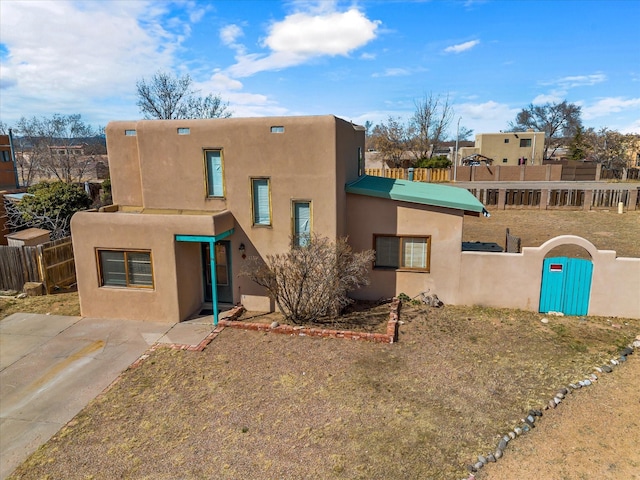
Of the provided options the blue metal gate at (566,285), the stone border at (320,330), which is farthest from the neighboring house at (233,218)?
the blue metal gate at (566,285)

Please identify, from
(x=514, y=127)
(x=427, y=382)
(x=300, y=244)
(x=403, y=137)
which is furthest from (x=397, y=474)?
(x=514, y=127)

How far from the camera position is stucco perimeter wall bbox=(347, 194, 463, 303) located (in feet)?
40.8

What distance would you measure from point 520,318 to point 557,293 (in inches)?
55.1

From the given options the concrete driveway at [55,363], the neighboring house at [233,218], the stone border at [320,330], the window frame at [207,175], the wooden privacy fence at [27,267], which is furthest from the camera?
the wooden privacy fence at [27,267]

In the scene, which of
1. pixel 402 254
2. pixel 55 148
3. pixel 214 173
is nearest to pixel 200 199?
pixel 214 173

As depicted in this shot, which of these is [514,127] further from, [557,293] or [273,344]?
[273,344]

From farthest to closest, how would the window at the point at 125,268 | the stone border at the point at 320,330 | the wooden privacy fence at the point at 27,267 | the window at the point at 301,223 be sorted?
the wooden privacy fence at the point at 27,267
the window at the point at 301,223
the window at the point at 125,268
the stone border at the point at 320,330

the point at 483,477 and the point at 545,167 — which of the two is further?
the point at 545,167

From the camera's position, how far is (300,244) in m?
11.9

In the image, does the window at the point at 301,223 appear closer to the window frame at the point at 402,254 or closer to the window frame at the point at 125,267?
the window frame at the point at 402,254

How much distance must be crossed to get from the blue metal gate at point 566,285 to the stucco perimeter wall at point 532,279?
159 mm

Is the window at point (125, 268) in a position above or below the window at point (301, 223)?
below

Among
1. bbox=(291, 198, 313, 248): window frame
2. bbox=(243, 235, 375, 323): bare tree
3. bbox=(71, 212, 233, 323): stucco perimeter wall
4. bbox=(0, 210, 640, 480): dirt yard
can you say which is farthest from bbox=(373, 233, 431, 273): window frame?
bbox=(71, 212, 233, 323): stucco perimeter wall

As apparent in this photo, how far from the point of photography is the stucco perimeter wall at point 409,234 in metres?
12.4
